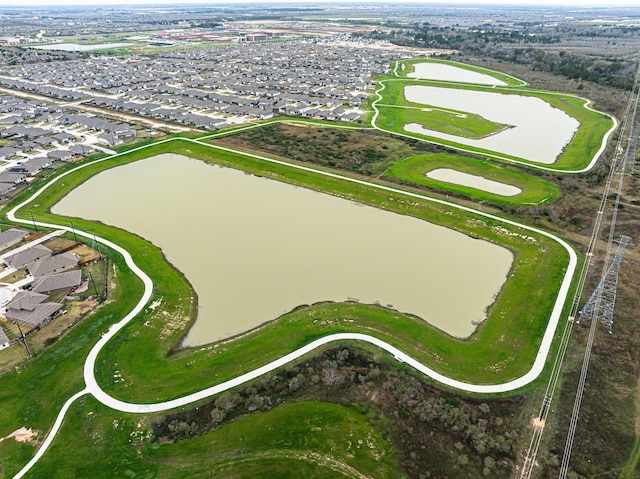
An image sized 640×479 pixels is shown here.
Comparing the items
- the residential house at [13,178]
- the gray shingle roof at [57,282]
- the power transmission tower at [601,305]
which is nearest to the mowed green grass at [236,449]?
the gray shingle roof at [57,282]

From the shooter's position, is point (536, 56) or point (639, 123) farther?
point (536, 56)

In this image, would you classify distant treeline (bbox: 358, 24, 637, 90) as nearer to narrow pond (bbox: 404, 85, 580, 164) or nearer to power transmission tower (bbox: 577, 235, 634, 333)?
narrow pond (bbox: 404, 85, 580, 164)

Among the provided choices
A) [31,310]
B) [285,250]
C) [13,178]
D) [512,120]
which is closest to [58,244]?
[31,310]

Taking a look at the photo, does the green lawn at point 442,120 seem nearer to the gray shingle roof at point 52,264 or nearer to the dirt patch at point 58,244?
the dirt patch at point 58,244

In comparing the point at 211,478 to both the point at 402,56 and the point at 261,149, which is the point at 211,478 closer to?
the point at 261,149

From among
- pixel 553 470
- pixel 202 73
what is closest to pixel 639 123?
pixel 553 470
